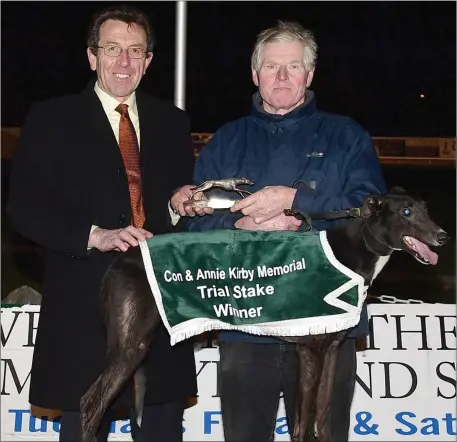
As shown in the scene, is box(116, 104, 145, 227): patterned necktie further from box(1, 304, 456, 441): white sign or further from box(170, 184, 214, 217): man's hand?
box(1, 304, 456, 441): white sign

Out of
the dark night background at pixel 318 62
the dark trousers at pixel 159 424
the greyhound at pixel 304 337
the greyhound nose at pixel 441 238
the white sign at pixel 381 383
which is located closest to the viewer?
the greyhound nose at pixel 441 238

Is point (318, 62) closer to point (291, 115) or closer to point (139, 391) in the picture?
point (291, 115)

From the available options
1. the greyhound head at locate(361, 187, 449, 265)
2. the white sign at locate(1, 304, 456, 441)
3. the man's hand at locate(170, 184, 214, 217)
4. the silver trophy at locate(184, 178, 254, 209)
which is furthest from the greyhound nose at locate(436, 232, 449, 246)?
the white sign at locate(1, 304, 456, 441)

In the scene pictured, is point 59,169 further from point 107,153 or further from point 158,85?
point 158,85

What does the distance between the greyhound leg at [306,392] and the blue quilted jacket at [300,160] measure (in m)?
0.19

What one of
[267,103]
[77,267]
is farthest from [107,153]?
[267,103]

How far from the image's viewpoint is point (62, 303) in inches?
105

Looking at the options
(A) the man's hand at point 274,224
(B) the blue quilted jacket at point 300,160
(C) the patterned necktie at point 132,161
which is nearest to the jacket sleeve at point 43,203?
(C) the patterned necktie at point 132,161

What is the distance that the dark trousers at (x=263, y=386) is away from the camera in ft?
8.38

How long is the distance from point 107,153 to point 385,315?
6.19 feet

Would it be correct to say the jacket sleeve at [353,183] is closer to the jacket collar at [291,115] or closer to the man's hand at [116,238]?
the jacket collar at [291,115]

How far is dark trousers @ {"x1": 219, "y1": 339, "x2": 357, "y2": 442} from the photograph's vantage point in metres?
2.55

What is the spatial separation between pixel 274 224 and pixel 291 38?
0.63 m

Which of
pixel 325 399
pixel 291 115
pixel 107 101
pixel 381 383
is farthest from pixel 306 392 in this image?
pixel 381 383
